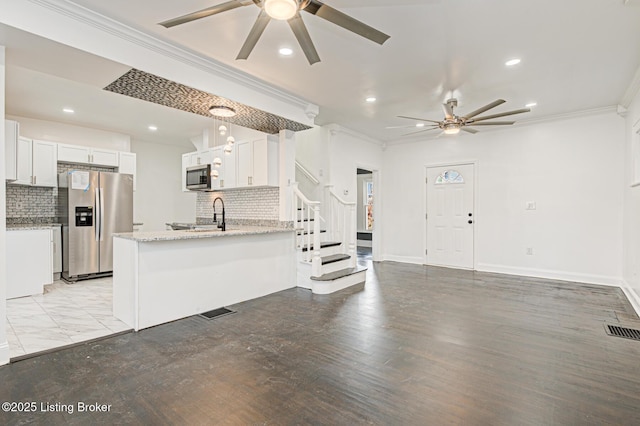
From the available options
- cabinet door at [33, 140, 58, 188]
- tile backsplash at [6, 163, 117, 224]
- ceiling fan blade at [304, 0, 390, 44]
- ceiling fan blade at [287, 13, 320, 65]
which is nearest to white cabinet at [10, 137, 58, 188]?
cabinet door at [33, 140, 58, 188]

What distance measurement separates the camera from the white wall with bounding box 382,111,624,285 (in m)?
5.06

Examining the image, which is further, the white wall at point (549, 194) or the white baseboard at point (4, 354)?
the white wall at point (549, 194)

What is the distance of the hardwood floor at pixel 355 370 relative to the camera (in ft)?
6.19

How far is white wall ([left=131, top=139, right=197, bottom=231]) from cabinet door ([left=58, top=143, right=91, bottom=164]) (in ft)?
4.75

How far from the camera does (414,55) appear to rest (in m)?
3.30

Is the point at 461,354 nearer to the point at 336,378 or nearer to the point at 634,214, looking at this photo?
the point at 336,378

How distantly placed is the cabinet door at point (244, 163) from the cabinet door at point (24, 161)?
341 centimetres

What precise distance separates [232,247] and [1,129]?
7.92ft

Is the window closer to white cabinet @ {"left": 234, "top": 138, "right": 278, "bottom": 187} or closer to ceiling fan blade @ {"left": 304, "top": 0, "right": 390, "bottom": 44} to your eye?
white cabinet @ {"left": 234, "top": 138, "right": 278, "bottom": 187}

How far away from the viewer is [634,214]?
13.3 ft

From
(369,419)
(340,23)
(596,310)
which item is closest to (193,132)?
(340,23)

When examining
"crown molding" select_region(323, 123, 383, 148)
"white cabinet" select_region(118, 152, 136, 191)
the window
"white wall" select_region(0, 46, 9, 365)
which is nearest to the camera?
"white wall" select_region(0, 46, 9, 365)

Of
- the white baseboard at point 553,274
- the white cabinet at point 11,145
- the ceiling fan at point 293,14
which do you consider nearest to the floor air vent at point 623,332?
the white baseboard at point 553,274

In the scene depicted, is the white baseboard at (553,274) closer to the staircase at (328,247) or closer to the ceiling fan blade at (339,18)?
the staircase at (328,247)
